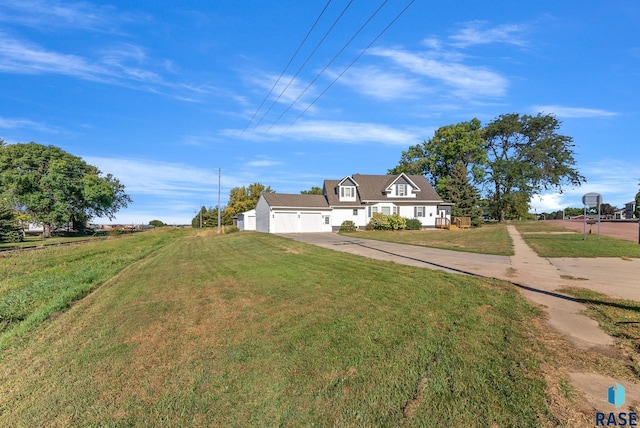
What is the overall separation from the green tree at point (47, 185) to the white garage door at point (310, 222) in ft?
116

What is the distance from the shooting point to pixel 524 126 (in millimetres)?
51000

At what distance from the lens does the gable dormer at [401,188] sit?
4062cm

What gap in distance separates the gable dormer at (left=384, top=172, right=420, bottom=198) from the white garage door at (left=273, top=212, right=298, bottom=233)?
12.0 meters

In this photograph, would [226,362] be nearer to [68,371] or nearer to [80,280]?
[68,371]

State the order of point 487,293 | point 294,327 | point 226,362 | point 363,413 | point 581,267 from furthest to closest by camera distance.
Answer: point 581,267 → point 487,293 → point 294,327 → point 226,362 → point 363,413

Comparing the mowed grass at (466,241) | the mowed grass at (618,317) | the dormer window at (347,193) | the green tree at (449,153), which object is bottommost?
the mowed grass at (618,317)

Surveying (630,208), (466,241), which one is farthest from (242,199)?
(630,208)

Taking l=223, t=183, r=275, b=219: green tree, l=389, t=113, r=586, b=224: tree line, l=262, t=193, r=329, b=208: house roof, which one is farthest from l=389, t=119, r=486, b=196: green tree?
l=223, t=183, r=275, b=219: green tree

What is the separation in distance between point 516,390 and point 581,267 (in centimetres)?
938

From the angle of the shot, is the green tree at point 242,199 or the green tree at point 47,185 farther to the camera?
the green tree at point 242,199

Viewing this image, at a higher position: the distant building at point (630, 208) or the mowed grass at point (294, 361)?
the distant building at point (630, 208)

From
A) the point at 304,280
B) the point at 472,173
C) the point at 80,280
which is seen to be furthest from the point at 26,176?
the point at 472,173

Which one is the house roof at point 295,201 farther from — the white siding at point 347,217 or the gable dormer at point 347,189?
the gable dormer at point 347,189

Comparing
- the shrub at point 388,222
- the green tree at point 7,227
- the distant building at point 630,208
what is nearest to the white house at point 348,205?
the shrub at point 388,222
